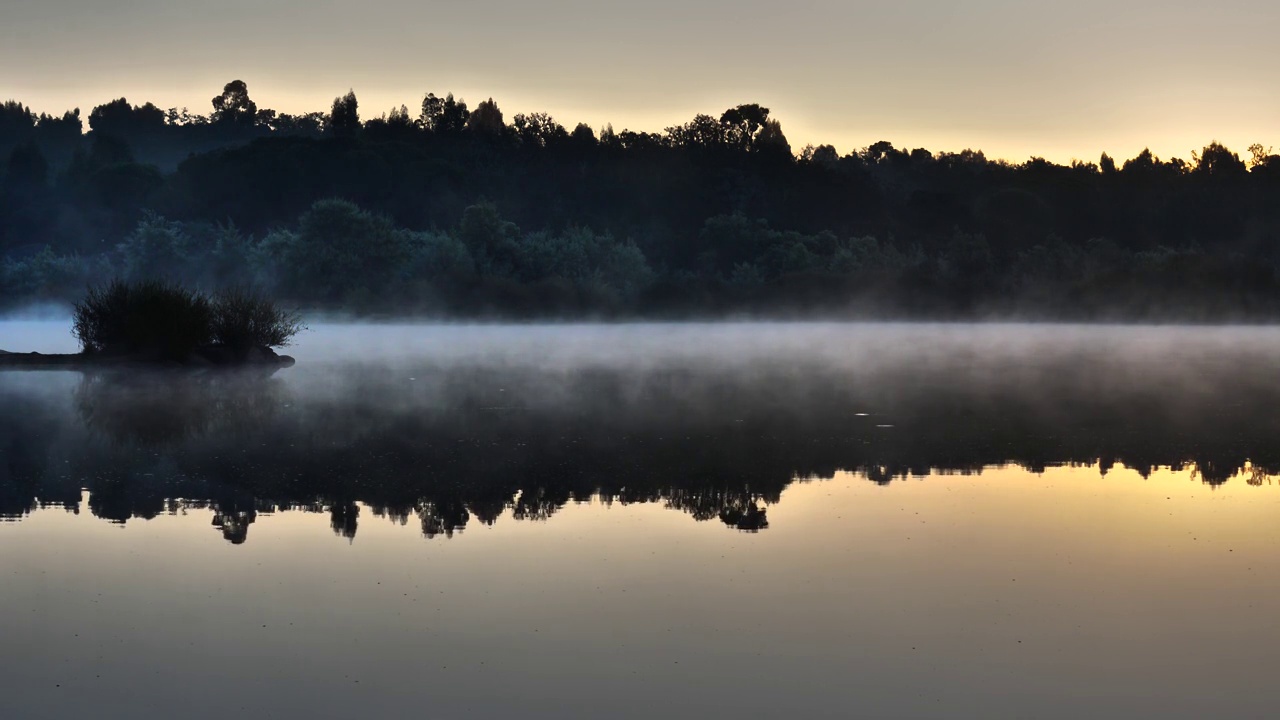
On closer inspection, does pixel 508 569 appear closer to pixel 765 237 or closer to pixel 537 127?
pixel 765 237

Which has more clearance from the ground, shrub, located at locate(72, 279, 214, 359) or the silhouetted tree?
the silhouetted tree

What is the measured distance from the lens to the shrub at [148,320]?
105 feet

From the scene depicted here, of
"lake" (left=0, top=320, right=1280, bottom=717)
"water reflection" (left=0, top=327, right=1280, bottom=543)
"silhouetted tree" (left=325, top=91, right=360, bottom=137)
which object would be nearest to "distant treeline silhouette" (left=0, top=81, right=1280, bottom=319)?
"silhouetted tree" (left=325, top=91, right=360, bottom=137)

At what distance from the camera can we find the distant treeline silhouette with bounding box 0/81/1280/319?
244ft

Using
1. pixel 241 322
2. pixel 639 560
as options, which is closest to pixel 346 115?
pixel 241 322

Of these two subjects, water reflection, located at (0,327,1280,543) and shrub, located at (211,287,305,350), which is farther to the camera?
shrub, located at (211,287,305,350)

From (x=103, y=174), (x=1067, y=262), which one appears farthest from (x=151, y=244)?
(x=1067, y=262)

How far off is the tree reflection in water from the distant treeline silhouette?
47.1 meters

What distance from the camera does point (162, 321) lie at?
1271 inches

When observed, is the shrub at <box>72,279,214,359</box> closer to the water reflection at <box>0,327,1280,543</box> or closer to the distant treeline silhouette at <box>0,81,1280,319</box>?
the water reflection at <box>0,327,1280,543</box>

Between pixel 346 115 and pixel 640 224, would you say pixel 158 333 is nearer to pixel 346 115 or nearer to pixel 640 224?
pixel 640 224

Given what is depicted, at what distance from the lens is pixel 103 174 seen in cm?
12175

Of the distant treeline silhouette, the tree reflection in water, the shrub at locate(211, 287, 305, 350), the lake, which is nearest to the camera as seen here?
the lake

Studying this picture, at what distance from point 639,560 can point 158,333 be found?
83.0 ft
